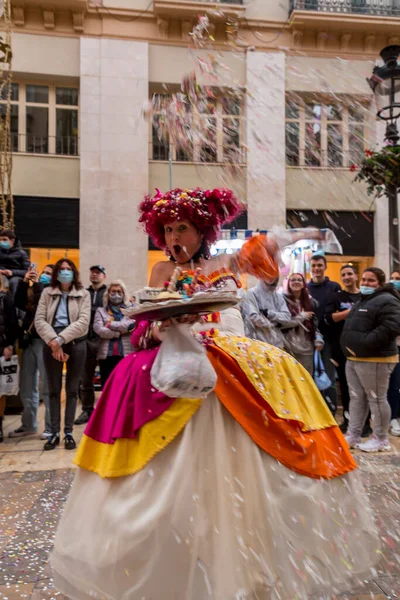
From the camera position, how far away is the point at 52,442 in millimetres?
5066

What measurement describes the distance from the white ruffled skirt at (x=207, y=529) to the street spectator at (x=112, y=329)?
4023 millimetres

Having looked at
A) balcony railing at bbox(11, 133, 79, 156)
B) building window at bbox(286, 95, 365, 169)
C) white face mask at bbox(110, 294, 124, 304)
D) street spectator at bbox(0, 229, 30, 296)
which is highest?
balcony railing at bbox(11, 133, 79, 156)

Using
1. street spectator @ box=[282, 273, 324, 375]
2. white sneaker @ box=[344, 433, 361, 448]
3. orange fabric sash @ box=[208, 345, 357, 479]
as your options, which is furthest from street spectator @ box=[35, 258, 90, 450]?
orange fabric sash @ box=[208, 345, 357, 479]

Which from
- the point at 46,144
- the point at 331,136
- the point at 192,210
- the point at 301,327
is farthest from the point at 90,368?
the point at 46,144

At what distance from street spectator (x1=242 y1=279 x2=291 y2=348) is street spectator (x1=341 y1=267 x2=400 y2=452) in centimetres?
67

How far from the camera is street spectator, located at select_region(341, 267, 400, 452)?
4.95 metres

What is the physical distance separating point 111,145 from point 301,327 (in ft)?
25.9

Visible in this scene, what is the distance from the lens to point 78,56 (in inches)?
467

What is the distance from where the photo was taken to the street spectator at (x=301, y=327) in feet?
18.2

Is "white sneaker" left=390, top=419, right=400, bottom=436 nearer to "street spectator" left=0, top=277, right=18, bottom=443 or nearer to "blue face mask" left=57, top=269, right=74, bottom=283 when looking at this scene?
"blue face mask" left=57, top=269, right=74, bottom=283

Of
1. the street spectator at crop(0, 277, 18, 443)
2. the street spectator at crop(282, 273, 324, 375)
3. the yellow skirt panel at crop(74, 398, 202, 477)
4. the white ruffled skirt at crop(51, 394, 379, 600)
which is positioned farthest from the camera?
the street spectator at crop(282, 273, 324, 375)

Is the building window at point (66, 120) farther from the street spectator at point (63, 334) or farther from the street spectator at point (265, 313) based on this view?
the street spectator at point (265, 313)

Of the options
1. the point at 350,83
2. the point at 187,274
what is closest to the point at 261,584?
the point at 187,274

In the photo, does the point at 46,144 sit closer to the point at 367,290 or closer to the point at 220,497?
the point at 367,290
